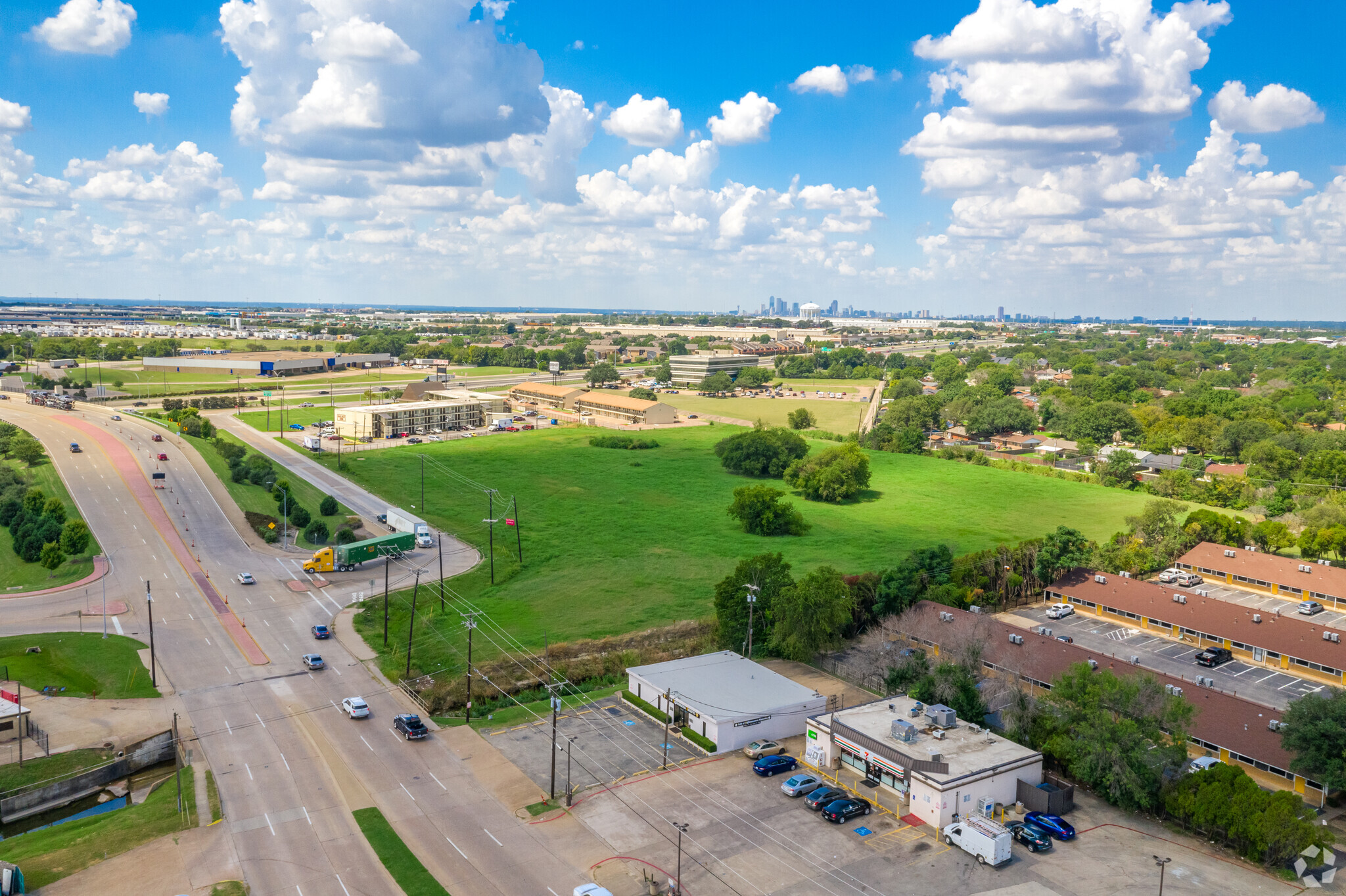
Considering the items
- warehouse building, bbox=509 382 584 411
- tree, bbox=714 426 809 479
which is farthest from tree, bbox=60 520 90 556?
warehouse building, bbox=509 382 584 411

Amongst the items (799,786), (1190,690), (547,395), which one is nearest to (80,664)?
(799,786)

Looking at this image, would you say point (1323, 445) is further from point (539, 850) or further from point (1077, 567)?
point (539, 850)

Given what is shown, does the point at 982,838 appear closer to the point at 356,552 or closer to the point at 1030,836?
the point at 1030,836

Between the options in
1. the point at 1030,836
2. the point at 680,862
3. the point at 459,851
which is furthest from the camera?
the point at 1030,836

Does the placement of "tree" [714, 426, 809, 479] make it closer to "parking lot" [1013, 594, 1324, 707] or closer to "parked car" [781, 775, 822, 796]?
"parking lot" [1013, 594, 1324, 707]

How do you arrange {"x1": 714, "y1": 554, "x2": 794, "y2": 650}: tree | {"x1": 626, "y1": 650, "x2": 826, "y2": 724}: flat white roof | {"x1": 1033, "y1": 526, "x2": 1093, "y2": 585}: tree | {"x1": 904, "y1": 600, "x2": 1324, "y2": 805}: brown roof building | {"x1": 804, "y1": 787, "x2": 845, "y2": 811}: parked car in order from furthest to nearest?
{"x1": 1033, "y1": 526, "x2": 1093, "y2": 585}: tree, {"x1": 714, "y1": 554, "x2": 794, "y2": 650}: tree, {"x1": 626, "y1": 650, "x2": 826, "y2": 724}: flat white roof, {"x1": 904, "y1": 600, "x2": 1324, "y2": 805}: brown roof building, {"x1": 804, "y1": 787, "x2": 845, "y2": 811}: parked car

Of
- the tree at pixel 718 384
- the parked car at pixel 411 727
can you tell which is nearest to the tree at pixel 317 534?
the parked car at pixel 411 727
